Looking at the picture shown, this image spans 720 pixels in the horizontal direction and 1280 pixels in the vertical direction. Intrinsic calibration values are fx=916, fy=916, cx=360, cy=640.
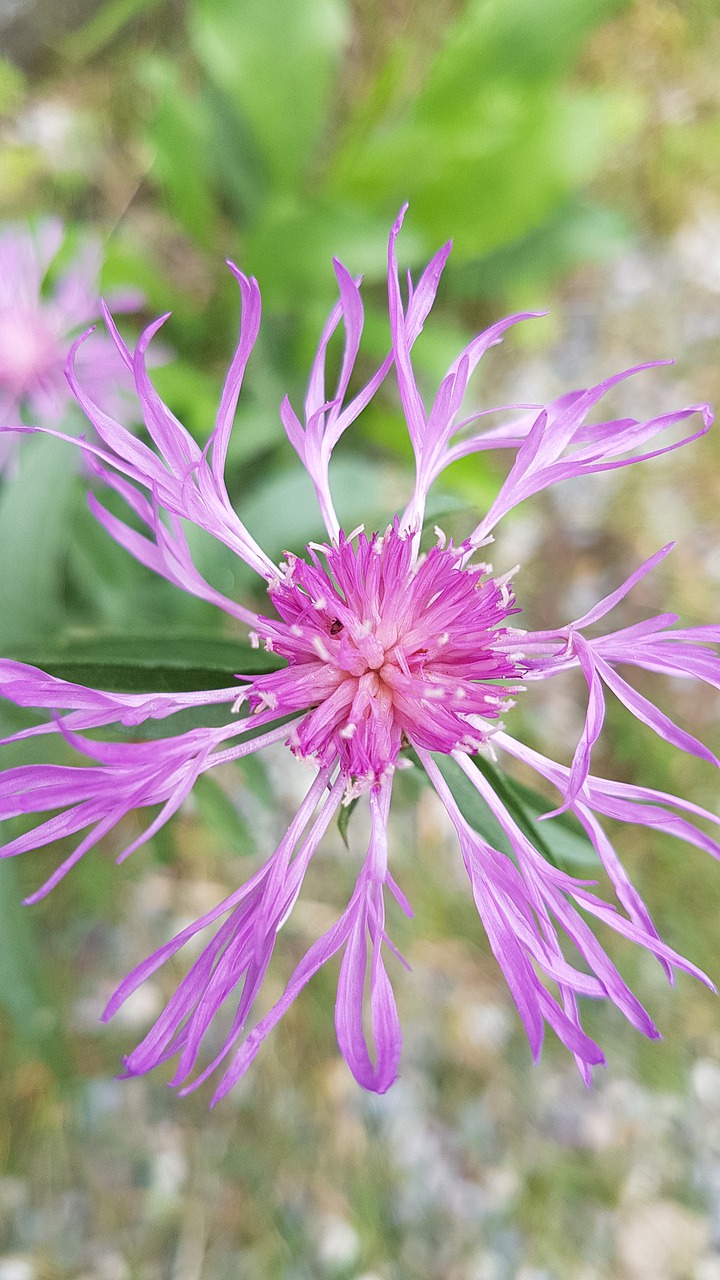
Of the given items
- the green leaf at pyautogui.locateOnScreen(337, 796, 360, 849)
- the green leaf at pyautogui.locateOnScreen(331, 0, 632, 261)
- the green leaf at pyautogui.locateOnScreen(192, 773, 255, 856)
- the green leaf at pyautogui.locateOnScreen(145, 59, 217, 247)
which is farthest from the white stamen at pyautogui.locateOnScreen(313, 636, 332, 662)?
the green leaf at pyautogui.locateOnScreen(145, 59, 217, 247)

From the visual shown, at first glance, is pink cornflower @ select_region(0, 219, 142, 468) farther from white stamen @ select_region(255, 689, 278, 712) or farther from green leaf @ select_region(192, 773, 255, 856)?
white stamen @ select_region(255, 689, 278, 712)

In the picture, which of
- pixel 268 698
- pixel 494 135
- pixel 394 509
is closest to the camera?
pixel 268 698

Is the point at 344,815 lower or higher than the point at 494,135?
lower

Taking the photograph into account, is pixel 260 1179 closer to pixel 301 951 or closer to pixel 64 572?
pixel 301 951

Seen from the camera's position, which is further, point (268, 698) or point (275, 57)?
point (275, 57)

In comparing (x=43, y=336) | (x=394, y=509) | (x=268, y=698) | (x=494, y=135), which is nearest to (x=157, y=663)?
(x=268, y=698)

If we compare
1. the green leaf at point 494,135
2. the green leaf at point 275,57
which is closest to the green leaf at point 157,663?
the green leaf at point 494,135

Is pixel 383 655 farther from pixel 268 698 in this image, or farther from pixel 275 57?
pixel 275 57

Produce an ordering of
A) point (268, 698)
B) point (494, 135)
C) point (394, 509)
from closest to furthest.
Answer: point (268, 698) → point (494, 135) → point (394, 509)
